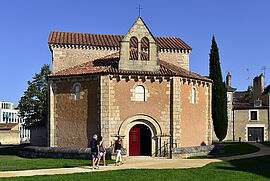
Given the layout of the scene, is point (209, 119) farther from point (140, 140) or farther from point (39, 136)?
point (39, 136)

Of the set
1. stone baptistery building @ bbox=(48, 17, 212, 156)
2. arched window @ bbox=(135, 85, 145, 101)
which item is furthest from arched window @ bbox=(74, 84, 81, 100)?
arched window @ bbox=(135, 85, 145, 101)

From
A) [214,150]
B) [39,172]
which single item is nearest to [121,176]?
[39,172]

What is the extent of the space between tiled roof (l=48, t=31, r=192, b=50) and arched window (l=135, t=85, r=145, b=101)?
915 centimetres

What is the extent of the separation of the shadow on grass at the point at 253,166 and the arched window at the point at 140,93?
8501 millimetres

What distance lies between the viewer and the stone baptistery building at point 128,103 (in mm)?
24922

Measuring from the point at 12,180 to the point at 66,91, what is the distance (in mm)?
13613

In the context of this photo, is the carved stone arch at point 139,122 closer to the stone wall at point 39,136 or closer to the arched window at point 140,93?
the arched window at point 140,93

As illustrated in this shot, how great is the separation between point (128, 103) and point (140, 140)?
3203 millimetres

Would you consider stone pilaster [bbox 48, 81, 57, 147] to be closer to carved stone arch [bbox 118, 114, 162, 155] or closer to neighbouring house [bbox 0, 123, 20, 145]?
carved stone arch [bbox 118, 114, 162, 155]

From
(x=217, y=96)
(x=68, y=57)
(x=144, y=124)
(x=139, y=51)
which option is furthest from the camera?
(x=217, y=96)

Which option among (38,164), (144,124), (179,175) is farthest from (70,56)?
(179,175)

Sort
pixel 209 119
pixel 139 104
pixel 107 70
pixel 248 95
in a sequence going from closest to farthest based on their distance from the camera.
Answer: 1. pixel 107 70
2. pixel 139 104
3. pixel 209 119
4. pixel 248 95

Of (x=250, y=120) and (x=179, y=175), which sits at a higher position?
(x=250, y=120)

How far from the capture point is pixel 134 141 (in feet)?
84.1
